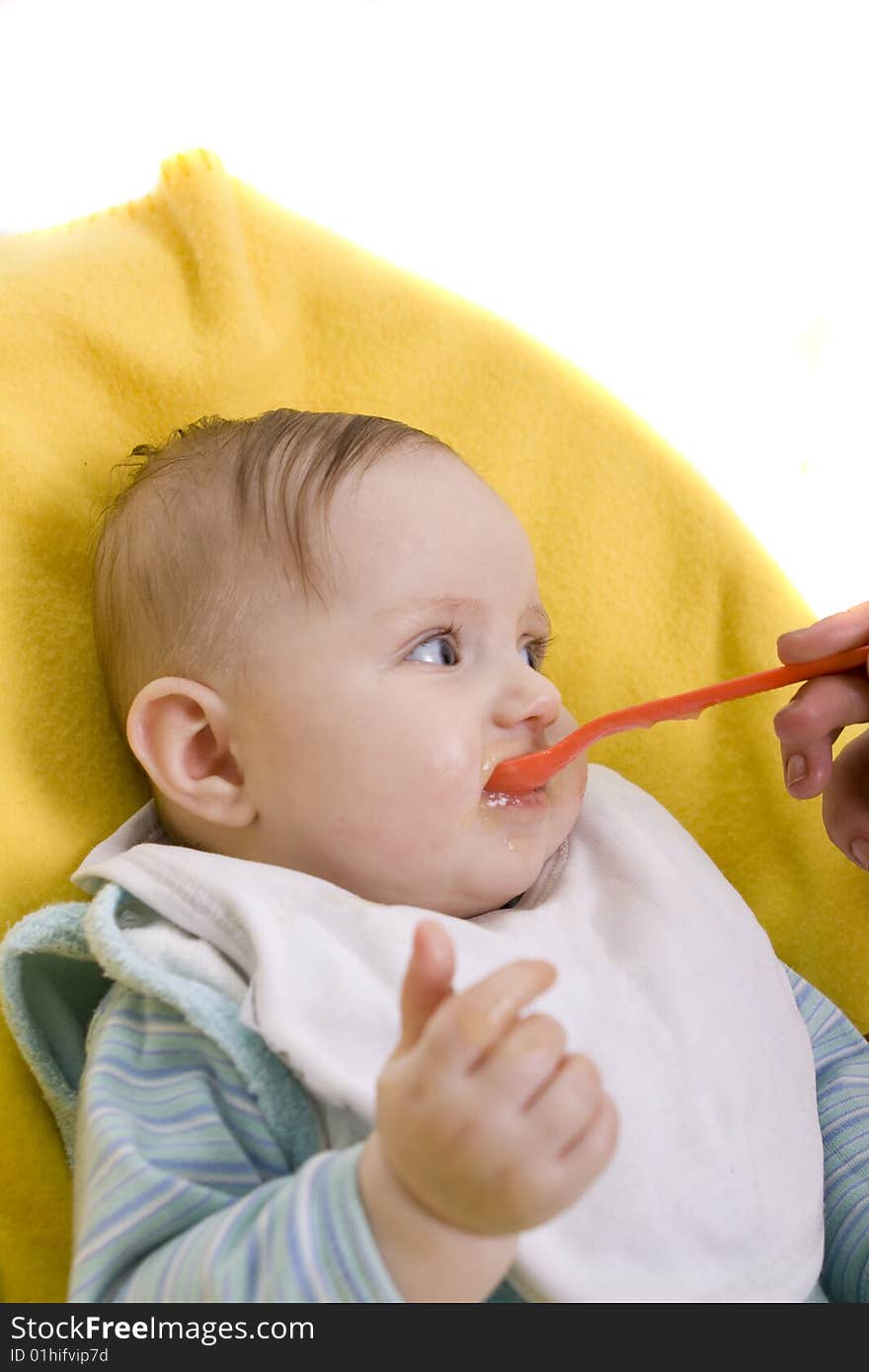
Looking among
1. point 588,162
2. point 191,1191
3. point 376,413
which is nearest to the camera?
point 191,1191

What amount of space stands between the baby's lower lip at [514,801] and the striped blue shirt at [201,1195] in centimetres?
23

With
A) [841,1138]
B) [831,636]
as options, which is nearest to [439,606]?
[831,636]

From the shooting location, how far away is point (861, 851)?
1.05 m

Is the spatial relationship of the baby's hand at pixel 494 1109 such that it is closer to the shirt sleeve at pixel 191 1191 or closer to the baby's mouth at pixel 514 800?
the shirt sleeve at pixel 191 1191

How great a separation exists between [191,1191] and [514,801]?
1.08 feet

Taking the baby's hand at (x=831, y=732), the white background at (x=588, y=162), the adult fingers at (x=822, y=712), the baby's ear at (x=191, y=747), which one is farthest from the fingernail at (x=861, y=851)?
the white background at (x=588, y=162)

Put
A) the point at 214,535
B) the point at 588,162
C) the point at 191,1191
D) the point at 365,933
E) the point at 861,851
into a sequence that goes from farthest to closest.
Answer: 1. the point at 588,162
2. the point at 861,851
3. the point at 214,535
4. the point at 365,933
5. the point at 191,1191

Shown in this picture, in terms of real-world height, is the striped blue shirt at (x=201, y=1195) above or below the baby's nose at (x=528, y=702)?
below

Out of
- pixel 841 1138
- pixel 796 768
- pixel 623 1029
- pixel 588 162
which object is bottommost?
pixel 841 1138

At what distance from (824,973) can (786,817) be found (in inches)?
5.4

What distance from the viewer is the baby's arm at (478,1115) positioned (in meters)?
0.56

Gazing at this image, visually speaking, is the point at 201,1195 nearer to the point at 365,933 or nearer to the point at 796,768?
the point at 365,933

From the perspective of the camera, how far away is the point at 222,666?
2.93 ft

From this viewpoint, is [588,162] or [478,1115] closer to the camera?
[478,1115]
